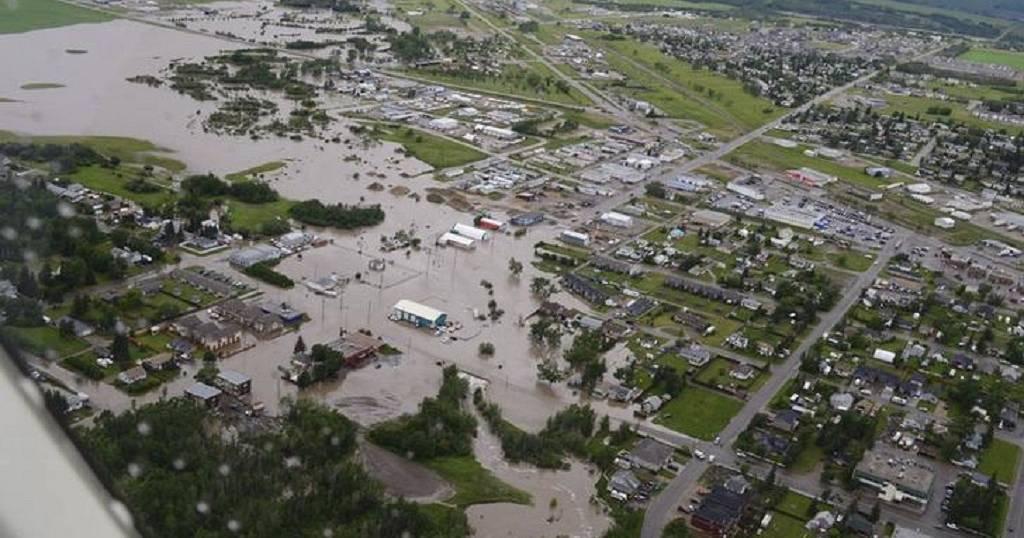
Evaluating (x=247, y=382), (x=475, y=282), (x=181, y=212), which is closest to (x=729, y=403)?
(x=475, y=282)

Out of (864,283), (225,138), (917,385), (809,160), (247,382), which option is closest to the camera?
(247,382)

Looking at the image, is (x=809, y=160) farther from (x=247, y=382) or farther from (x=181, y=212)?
(x=247, y=382)

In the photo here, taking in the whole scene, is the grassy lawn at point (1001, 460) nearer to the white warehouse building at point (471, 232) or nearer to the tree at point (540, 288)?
the tree at point (540, 288)

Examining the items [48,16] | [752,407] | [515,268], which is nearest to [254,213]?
[515,268]

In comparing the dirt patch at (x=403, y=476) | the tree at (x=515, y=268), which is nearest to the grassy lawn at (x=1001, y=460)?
the dirt patch at (x=403, y=476)

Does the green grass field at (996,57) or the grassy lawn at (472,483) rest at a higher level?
the green grass field at (996,57)

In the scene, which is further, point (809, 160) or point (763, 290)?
point (809, 160)

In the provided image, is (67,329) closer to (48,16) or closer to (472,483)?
(472,483)
